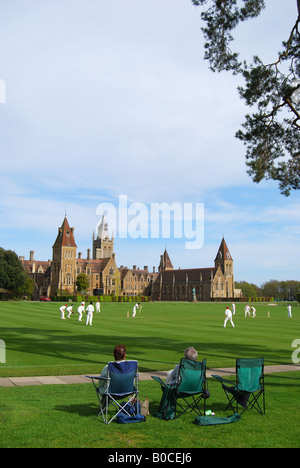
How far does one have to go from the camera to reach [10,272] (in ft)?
338

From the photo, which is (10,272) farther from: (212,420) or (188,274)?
(212,420)

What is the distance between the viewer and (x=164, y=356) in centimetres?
1689

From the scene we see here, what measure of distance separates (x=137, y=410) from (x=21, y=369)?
23.4ft

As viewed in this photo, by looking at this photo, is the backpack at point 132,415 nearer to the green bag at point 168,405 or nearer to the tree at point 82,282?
the green bag at point 168,405

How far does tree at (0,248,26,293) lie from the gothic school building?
2355 centimetres

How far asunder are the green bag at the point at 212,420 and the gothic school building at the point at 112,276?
11634 cm

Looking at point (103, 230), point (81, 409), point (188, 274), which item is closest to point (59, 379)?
point (81, 409)

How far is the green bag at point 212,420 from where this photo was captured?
294 inches

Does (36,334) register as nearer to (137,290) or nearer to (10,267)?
(10,267)

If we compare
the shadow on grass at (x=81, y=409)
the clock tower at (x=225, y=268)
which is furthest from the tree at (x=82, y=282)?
the shadow on grass at (x=81, y=409)

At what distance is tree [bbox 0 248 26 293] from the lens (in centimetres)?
10204

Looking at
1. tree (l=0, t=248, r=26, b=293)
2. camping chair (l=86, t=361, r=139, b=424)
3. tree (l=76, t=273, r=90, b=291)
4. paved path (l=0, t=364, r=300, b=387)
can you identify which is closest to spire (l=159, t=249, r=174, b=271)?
tree (l=76, t=273, r=90, b=291)

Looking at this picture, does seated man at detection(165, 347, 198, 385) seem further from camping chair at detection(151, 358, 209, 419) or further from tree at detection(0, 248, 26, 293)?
tree at detection(0, 248, 26, 293)
